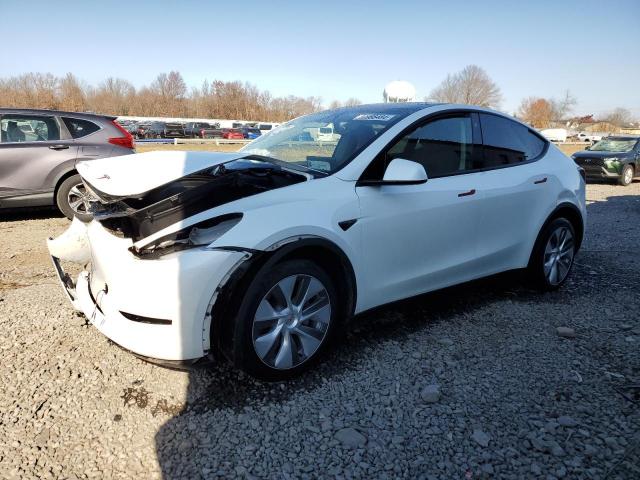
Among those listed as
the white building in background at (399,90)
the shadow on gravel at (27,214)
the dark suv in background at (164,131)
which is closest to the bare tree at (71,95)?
the dark suv in background at (164,131)

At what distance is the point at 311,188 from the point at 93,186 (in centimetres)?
124

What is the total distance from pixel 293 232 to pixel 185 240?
57 centimetres

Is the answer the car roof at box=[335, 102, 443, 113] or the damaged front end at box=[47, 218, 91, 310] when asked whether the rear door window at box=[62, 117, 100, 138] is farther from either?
the car roof at box=[335, 102, 443, 113]

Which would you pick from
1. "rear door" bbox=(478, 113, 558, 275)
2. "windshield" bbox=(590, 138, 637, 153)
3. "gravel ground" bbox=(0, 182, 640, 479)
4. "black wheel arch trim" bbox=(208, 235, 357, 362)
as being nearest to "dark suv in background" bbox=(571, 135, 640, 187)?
"windshield" bbox=(590, 138, 637, 153)

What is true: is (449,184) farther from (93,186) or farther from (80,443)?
(80,443)

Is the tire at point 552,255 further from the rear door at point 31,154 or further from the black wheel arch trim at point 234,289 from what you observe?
the rear door at point 31,154

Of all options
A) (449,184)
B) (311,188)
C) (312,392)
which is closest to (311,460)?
(312,392)

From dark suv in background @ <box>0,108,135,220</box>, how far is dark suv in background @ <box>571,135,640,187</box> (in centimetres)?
1393

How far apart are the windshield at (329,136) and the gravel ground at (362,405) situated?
3.58ft

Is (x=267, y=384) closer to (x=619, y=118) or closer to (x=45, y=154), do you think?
(x=45, y=154)

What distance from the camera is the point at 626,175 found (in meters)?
14.1

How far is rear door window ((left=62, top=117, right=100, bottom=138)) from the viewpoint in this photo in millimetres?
6863

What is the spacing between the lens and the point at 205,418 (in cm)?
235

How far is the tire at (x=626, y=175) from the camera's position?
1402 cm
